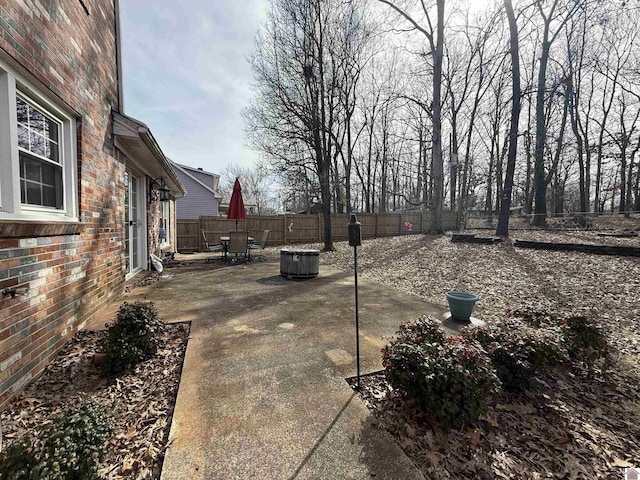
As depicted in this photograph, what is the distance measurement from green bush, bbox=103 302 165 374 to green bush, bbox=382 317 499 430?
2.17m

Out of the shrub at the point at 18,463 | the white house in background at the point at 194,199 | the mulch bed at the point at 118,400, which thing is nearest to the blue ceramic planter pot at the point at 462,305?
the mulch bed at the point at 118,400

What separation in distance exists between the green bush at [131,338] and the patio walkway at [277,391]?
0.39 metres

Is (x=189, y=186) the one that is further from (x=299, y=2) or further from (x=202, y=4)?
(x=202, y=4)

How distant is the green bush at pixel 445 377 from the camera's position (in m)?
1.78

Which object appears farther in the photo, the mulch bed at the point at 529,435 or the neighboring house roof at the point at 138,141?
the neighboring house roof at the point at 138,141

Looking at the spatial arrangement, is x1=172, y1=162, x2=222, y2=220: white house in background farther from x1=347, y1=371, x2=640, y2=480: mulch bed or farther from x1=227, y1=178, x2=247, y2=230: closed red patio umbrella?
x1=347, y1=371, x2=640, y2=480: mulch bed

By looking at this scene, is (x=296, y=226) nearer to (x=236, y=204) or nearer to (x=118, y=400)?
(x=236, y=204)

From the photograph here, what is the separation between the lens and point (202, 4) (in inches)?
227

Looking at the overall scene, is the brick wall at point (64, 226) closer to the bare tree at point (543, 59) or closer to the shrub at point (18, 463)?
the shrub at point (18, 463)

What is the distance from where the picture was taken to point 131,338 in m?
2.49

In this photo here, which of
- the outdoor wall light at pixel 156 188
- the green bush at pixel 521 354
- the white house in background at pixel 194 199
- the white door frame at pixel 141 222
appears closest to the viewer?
the green bush at pixel 521 354

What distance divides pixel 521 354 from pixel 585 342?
918mm

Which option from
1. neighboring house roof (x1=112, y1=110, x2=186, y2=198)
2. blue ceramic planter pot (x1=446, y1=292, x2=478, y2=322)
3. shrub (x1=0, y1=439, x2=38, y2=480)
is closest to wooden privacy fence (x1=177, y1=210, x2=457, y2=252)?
neighboring house roof (x1=112, y1=110, x2=186, y2=198)

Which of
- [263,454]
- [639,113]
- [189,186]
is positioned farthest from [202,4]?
[639,113]
